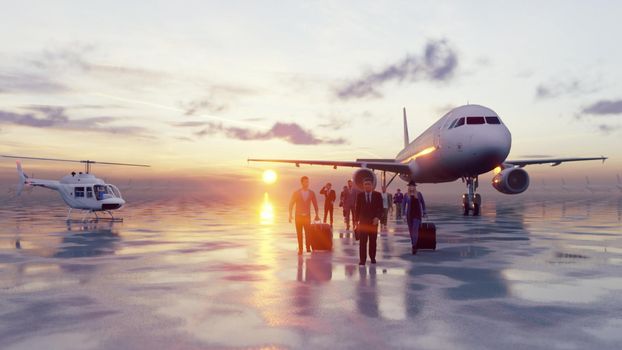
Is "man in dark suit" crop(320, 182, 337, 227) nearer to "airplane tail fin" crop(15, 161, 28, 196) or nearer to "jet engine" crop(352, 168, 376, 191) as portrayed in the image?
"jet engine" crop(352, 168, 376, 191)

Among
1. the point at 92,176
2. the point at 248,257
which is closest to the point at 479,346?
the point at 248,257

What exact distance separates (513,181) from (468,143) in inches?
315

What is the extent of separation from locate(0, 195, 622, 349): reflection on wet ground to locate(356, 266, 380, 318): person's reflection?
0.03 meters

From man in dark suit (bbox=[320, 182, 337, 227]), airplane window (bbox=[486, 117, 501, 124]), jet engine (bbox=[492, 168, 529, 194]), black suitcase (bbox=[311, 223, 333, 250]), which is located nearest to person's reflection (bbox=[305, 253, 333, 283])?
black suitcase (bbox=[311, 223, 333, 250])

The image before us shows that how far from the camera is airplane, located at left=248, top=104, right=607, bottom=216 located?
22.3m

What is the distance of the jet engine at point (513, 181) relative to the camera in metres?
28.8

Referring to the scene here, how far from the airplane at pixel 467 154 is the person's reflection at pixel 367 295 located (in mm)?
13652

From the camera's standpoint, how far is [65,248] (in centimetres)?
1427

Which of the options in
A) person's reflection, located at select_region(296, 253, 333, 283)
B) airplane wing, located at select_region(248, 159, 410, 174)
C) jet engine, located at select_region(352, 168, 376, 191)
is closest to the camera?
person's reflection, located at select_region(296, 253, 333, 283)

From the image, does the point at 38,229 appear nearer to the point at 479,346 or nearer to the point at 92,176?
the point at 92,176

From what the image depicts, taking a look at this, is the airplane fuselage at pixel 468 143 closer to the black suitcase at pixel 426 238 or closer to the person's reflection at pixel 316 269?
the black suitcase at pixel 426 238

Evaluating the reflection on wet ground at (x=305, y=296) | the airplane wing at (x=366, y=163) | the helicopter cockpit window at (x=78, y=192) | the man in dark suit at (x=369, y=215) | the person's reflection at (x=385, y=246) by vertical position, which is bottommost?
the reflection on wet ground at (x=305, y=296)

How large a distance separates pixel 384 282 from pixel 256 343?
13.4 ft

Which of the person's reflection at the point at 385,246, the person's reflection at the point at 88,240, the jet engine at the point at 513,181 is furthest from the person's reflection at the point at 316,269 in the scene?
the jet engine at the point at 513,181
